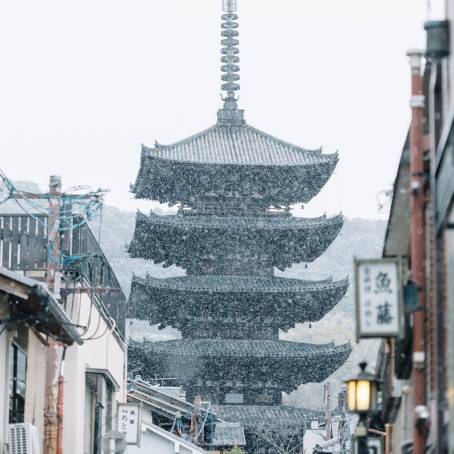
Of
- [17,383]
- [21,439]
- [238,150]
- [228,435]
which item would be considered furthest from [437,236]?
[238,150]

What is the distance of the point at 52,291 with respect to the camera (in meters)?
15.6

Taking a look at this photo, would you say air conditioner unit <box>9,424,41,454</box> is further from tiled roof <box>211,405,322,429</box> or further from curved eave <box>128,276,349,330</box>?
tiled roof <box>211,405,322,429</box>

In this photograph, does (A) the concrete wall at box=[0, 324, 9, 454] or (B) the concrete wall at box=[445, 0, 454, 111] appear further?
(A) the concrete wall at box=[0, 324, 9, 454]

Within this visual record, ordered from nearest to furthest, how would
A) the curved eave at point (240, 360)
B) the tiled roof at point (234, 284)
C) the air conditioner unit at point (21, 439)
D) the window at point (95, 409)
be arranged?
1. the air conditioner unit at point (21, 439)
2. the window at point (95, 409)
3. the tiled roof at point (234, 284)
4. the curved eave at point (240, 360)

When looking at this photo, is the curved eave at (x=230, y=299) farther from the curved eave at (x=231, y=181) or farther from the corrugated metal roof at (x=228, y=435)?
the corrugated metal roof at (x=228, y=435)

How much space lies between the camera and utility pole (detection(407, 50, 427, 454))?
368 inches


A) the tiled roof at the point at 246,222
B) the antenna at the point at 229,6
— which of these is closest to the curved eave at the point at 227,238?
the tiled roof at the point at 246,222

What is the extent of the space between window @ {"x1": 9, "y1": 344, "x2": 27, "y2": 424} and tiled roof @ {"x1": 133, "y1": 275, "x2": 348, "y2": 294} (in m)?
25.6

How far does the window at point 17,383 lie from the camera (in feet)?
44.3

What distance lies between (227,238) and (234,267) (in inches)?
43.1

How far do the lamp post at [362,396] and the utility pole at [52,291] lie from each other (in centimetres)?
454

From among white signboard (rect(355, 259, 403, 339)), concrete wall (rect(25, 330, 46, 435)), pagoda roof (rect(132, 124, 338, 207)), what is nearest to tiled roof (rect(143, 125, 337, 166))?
pagoda roof (rect(132, 124, 338, 207))

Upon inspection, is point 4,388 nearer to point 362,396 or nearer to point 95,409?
point 362,396

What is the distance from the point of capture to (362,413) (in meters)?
12.2
